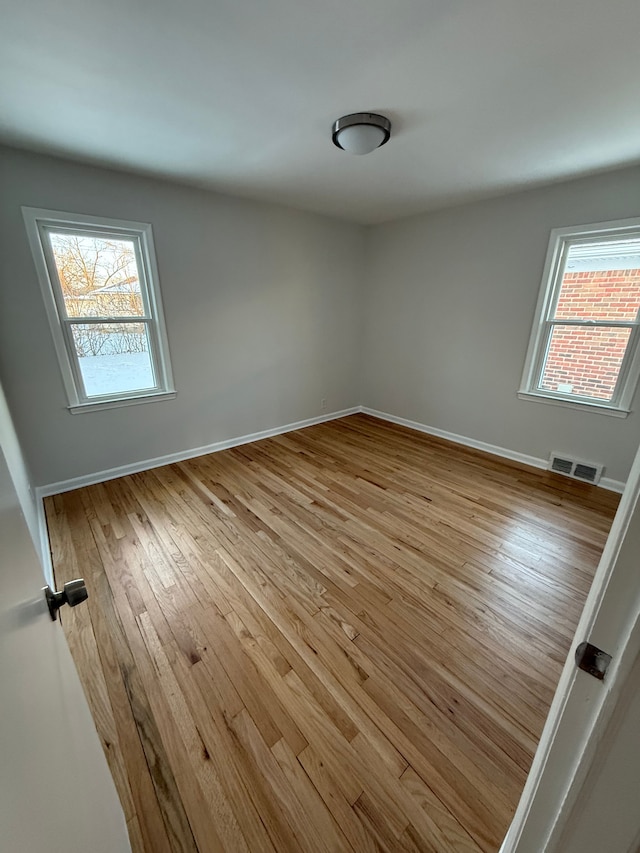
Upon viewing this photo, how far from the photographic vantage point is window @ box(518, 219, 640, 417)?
2672 millimetres

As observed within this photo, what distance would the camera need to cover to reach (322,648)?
5.09 feet

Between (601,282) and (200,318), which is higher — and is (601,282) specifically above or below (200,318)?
above

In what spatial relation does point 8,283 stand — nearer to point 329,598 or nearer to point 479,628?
point 329,598

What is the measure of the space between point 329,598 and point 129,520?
161 centimetres

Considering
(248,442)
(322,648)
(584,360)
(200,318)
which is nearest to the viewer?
(322,648)

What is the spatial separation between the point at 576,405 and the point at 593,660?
3176mm

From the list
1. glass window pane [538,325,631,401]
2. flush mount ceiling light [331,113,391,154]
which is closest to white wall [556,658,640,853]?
flush mount ceiling light [331,113,391,154]

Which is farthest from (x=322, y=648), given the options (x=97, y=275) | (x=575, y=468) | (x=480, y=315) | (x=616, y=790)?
(x=480, y=315)

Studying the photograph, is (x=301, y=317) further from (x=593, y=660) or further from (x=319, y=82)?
(x=593, y=660)

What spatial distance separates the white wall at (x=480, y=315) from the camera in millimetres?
2857

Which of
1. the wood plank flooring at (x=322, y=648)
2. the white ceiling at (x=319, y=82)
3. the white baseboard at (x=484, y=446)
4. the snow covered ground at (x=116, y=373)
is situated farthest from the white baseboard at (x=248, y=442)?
the white ceiling at (x=319, y=82)

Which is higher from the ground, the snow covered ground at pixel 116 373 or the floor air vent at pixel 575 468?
the snow covered ground at pixel 116 373

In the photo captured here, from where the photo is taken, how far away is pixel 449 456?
3570mm

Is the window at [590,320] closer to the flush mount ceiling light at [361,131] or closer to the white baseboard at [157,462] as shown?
the flush mount ceiling light at [361,131]
